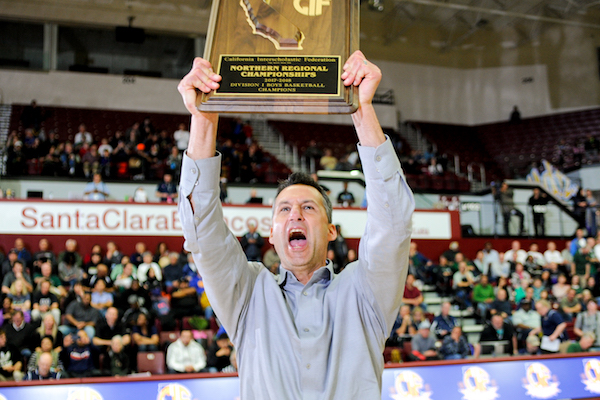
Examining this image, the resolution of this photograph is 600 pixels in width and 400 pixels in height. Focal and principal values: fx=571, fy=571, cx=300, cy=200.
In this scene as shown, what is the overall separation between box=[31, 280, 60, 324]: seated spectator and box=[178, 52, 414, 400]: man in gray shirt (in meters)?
7.17

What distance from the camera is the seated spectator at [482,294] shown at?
36.4 feet

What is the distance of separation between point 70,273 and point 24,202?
2.25 m

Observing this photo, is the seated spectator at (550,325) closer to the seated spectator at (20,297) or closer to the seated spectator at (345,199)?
the seated spectator at (345,199)

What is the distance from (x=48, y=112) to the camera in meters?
18.0

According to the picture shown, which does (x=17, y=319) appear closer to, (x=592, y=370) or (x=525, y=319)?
(x=592, y=370)

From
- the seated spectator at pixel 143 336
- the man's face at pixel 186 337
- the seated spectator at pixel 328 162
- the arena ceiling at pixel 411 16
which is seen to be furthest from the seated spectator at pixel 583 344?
the arena ceiling at pixel 411 16

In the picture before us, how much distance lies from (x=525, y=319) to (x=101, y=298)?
740cm

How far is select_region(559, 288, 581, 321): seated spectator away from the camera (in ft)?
35.0

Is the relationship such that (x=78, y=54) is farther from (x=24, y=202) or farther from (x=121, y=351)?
(x=121, y=351)

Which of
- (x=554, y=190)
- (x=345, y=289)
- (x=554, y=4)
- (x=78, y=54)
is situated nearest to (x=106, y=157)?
(x=78, y=54)

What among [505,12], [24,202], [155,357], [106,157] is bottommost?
[155,357]

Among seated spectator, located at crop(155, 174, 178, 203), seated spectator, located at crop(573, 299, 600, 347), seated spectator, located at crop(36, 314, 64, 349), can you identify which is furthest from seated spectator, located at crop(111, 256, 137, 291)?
seated spectator, located at crop(573, 299, 600, 347)

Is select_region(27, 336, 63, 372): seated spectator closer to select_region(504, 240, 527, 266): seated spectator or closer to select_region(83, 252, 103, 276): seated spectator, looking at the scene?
select_region(83, 252, 103, 276): seated spectator

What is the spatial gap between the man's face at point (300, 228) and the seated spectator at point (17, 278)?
7.98m
